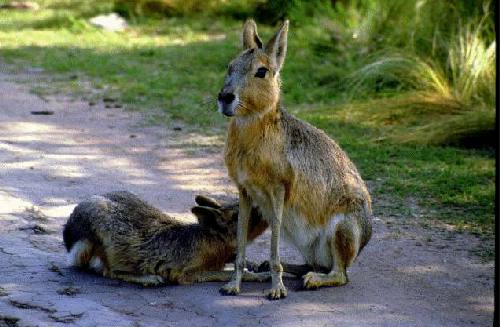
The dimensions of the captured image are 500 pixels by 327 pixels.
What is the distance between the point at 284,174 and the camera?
5391mm

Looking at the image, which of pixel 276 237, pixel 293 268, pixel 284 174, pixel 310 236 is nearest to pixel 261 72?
pixel 284 174

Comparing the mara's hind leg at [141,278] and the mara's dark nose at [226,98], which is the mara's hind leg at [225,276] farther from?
the mara's dark nose at [226,98]

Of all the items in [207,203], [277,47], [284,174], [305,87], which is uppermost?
[277,47]

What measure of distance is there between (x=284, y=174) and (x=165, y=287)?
3.00 feet

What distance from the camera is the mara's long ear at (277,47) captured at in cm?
535

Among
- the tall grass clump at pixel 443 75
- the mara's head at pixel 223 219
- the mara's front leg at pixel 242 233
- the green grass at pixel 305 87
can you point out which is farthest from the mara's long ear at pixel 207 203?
the tall grass clump at pixel 443 75

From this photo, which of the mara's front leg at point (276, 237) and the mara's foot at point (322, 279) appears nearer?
the mara's front leg at point (276, 237)

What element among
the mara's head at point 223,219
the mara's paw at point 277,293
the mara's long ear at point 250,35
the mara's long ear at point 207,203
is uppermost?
the mara's long ear at point 250,35

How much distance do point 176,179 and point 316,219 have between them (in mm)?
2725

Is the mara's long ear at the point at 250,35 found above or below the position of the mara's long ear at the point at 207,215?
above

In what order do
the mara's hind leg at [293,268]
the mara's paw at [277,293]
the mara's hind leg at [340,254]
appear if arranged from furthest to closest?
the mara's hind leg at [293,268], the mara's hind leg at [340,254], the mara's paw at [277,293]

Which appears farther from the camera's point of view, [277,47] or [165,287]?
[165,287]

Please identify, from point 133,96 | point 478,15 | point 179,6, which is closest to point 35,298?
point 133,96

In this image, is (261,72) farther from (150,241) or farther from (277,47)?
(150,241)
